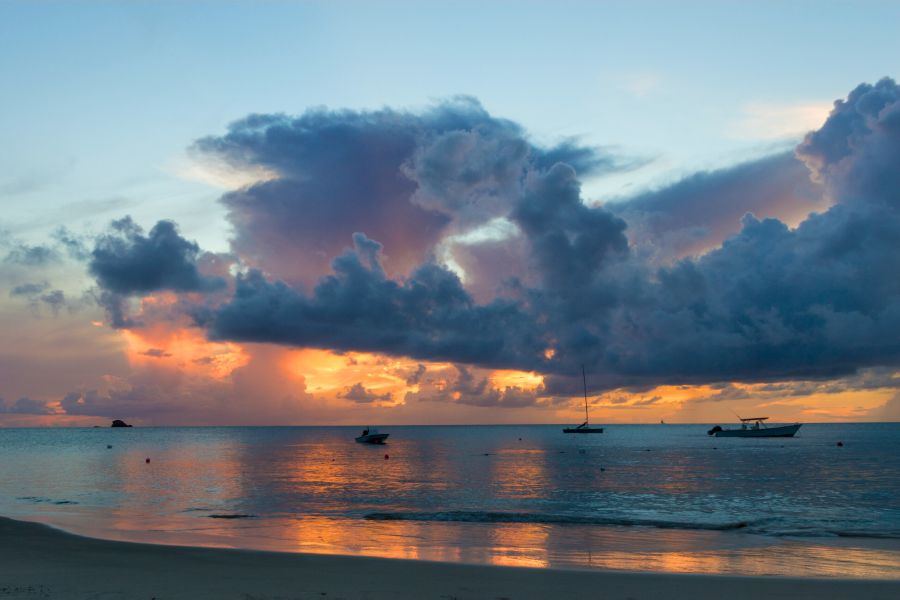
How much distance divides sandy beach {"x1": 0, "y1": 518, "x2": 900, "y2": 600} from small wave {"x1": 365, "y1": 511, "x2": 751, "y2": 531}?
19.0m

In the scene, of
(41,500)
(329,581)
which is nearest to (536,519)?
(329,581)

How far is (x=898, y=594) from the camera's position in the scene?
957 inches

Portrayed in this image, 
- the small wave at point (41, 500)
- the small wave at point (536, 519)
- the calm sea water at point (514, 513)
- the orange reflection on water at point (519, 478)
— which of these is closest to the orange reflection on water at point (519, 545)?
the calm sea water at point (514, 513)

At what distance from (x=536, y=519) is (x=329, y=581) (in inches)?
1060

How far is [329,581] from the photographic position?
24.9m

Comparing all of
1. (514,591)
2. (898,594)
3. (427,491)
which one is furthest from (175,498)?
(898,594)

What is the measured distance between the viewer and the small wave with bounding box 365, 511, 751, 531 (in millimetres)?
46209

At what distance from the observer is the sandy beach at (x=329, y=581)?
2245cm

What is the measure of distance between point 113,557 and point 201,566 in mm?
5150

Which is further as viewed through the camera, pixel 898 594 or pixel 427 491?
pixel 427 491

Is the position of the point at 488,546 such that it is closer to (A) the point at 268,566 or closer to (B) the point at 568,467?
(A) the point at 268,566

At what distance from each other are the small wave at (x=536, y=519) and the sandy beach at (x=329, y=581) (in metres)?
19.0

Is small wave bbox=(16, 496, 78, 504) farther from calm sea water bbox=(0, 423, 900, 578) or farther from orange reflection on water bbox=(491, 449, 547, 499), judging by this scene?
orange reflection on water bbox=(491, 449, 547, 499)

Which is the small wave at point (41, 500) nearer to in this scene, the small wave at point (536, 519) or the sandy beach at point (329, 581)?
the small wave at point (536, 519)
